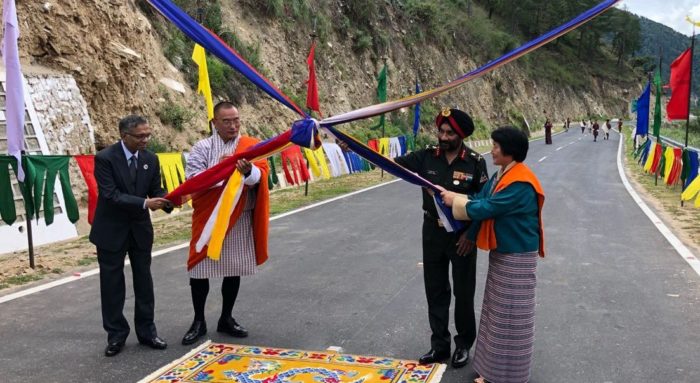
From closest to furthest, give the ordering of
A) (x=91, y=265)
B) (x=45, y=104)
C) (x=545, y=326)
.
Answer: (x=545, y=326) → (x=91, y=265) → (x=45, y=104)

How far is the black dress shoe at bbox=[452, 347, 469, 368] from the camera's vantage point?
475 centimetres

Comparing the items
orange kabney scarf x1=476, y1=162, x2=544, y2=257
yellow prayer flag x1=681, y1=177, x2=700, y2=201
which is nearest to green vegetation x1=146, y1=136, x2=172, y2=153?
yellow prayer flag x1=681, y1=177, x2=700, y2=201

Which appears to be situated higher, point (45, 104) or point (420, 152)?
point (45, 104)

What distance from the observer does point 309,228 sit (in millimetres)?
10797

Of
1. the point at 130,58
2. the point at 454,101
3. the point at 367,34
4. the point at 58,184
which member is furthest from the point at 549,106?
the point at 58,184

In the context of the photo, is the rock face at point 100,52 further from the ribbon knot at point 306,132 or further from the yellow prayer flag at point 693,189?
the yellow prayer flag at point 693,189

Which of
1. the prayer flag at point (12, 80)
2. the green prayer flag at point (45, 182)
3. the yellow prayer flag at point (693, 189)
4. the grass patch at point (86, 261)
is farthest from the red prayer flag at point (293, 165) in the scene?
the prayer flag at point (12, 80)

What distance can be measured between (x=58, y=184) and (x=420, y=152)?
680 cm

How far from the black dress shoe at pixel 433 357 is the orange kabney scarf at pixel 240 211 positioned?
1.60 m

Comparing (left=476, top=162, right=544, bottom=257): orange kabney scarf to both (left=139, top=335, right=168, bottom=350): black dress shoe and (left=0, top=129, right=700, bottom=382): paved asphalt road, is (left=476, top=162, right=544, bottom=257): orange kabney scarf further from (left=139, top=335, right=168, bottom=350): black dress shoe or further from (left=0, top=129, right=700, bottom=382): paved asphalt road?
(left=139, top=335, right=168, bottom=350): black dress shoe

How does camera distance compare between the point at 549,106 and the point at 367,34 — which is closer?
the point at 367,34

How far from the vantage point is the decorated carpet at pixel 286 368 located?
14.7 ft

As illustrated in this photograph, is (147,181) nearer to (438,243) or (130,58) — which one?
(438,243)

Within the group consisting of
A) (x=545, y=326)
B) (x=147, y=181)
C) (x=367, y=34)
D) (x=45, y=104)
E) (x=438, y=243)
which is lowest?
(x=545, y=326)
